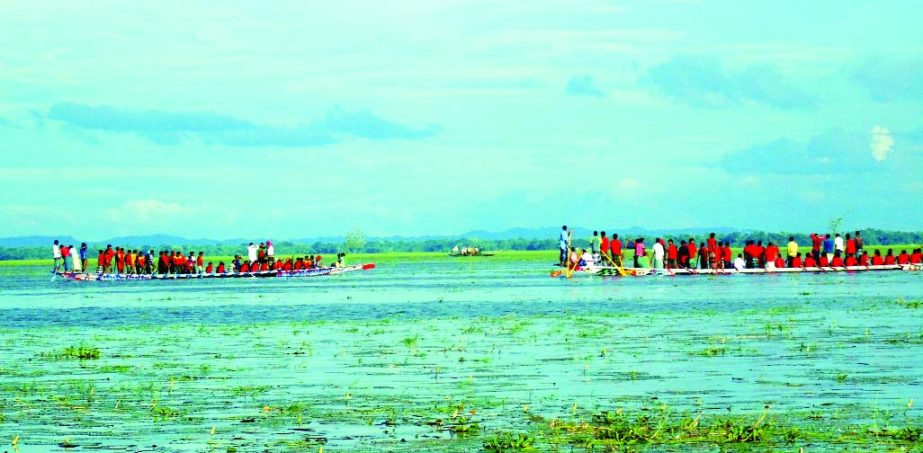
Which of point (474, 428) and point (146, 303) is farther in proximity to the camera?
point (146, 303)

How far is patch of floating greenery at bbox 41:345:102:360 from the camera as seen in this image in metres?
29.1

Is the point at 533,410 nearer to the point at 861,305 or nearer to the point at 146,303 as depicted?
the point at 861,305

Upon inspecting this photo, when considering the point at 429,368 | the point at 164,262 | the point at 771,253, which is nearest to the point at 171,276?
the point at 164,262

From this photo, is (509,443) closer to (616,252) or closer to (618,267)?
(618,267)

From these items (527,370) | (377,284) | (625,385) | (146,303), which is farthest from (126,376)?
(377,284)

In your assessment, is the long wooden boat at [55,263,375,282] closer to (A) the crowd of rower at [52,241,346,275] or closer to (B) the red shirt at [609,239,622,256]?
(A) the crowd of rower at [52,241,346,275]

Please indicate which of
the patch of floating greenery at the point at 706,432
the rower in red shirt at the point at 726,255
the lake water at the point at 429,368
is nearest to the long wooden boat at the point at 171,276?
the rower in red shirt at the point at 726,255

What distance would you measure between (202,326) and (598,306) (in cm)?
1286

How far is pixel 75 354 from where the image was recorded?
2955cm

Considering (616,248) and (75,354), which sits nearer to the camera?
(75,354)

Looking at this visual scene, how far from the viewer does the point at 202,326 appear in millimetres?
39250

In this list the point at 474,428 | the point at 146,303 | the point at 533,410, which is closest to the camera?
the point at 474,428

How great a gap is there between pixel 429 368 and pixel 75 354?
896cm

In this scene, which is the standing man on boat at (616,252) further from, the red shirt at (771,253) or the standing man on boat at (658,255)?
the red shirt at (771,253)
